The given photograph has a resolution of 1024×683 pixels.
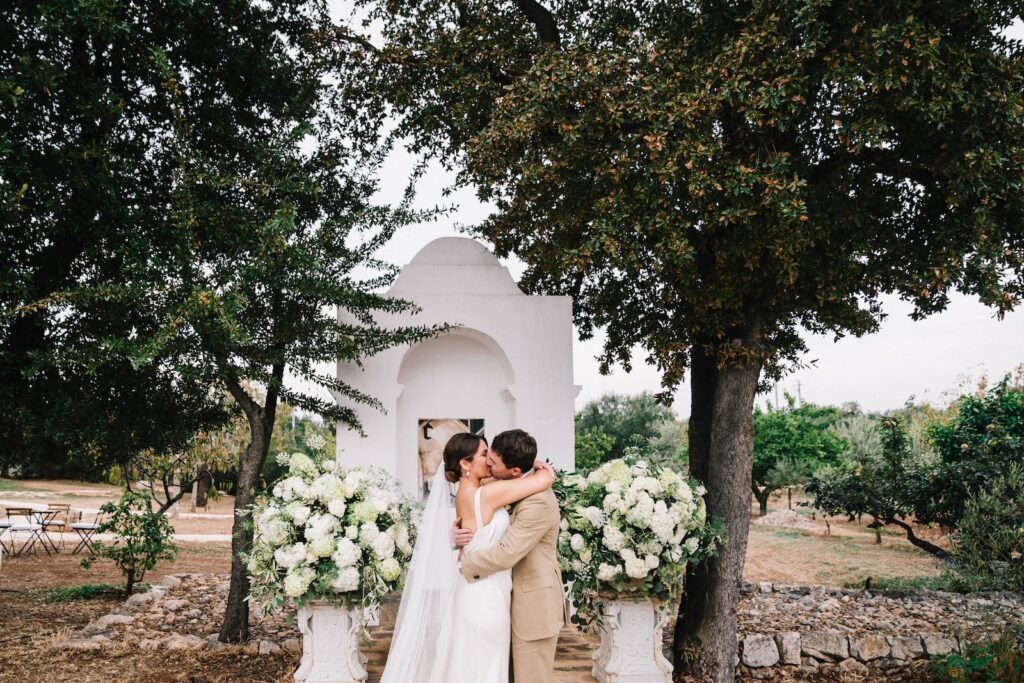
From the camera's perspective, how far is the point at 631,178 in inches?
304

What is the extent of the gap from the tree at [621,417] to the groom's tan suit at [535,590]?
2073 cm

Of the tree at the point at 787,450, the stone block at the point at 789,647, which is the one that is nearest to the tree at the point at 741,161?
the stone block at the point at 789,647

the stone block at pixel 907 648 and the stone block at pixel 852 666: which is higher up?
the stone block at pixel 907 648

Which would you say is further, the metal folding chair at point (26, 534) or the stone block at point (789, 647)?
the metal folding chair at point (26, 534)

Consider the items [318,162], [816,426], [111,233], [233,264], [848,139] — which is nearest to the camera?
[848,139]

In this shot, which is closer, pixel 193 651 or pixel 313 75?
pixel 193 651

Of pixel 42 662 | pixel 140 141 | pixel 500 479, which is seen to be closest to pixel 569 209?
pixel 500 479

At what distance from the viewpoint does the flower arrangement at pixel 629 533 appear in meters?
6.15

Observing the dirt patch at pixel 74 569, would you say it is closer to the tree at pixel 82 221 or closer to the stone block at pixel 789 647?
the tree at pixel 82 221

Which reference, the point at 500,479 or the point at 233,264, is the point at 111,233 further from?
the point at 500,479

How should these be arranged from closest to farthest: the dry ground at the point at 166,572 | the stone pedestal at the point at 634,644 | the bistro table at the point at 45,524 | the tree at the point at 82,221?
1. the stone pedestal at the point at 634,644
2. the tree at the point at 82,221
3. the dry ground at the point at 166,572
4. the bistro table at the point at 45,524

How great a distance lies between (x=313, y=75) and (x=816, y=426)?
24.6m

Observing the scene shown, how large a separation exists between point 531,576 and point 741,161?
15.6 feet

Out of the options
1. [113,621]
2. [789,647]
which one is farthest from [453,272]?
[113,621]
